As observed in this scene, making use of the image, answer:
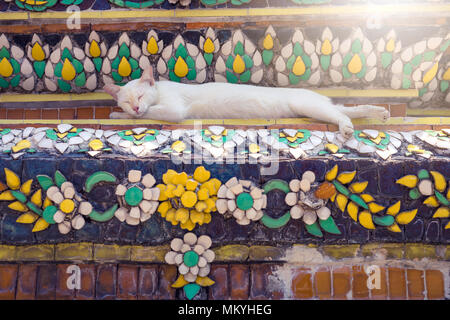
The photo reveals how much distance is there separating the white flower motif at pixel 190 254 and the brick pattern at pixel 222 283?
58 mm

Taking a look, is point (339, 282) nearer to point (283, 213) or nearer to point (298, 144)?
point (283, 213)

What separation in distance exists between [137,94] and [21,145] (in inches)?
22.1

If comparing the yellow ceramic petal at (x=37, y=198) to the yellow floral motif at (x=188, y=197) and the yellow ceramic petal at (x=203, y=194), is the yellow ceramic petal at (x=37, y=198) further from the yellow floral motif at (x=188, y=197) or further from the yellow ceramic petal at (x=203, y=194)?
the yellow ceramic petal at (x=203, y=194)

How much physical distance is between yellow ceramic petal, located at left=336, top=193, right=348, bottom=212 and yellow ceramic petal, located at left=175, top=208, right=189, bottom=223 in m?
0.61

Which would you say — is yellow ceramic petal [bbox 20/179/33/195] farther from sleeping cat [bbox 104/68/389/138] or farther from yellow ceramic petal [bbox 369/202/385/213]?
yellow ceramic petal [bbox 369/202/385/213]

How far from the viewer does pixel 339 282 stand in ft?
6.53

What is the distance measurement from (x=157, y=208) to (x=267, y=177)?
1.50 feet

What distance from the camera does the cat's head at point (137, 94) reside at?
7.42 feet

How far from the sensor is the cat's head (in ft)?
7.42

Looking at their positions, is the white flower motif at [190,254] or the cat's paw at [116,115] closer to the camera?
the white flower motif at [190,254]

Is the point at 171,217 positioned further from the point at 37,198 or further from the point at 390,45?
the point at 390,45

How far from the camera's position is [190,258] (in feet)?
6.35

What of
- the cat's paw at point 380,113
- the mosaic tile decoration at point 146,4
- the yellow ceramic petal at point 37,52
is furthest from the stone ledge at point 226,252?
the mosaic tile decoration at point 146,4

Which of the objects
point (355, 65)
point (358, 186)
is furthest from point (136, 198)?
point (355, 65)
